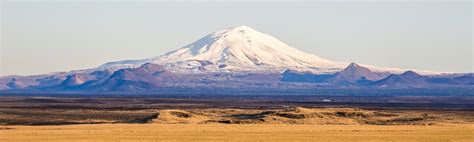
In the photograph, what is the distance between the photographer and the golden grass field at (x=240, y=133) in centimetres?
5262

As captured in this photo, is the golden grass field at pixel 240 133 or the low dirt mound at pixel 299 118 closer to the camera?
the golden grass field at pixel 240 133

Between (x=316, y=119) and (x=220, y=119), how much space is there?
250 inches

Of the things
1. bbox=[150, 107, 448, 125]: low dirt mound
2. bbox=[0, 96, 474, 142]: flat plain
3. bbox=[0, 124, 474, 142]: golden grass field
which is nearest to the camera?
bbox=[0, 124, 474, 142]: golden grass field

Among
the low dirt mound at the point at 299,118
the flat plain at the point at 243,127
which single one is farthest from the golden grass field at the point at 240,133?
the low dirt mound at the point at 299,118

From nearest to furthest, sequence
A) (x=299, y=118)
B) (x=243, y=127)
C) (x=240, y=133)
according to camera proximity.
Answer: (x=240, y=133) < (x=243, y=127) < (x=299, y=118)

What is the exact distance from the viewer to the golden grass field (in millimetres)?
52625

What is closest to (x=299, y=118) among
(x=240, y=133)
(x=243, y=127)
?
(x=243, y=127)

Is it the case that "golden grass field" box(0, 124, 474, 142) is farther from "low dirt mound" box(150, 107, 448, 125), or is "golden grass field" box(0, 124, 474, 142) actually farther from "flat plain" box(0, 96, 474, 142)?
"low dirt mound" box(150, 107, 448, 125)

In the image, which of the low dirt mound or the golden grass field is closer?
the golden grass field

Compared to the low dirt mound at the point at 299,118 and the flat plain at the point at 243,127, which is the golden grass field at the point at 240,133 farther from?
the low dirt mound at the point at 299,118

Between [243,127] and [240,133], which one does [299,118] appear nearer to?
[243,127]

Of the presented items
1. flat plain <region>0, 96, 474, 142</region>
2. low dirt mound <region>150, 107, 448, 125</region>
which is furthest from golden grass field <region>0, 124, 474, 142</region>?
low dirt mound <region>150, 107, 448, 125</region>

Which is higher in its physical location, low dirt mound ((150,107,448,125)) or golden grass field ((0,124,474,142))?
low dirt mound ((150,107,448,125))

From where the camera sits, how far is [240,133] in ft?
189
